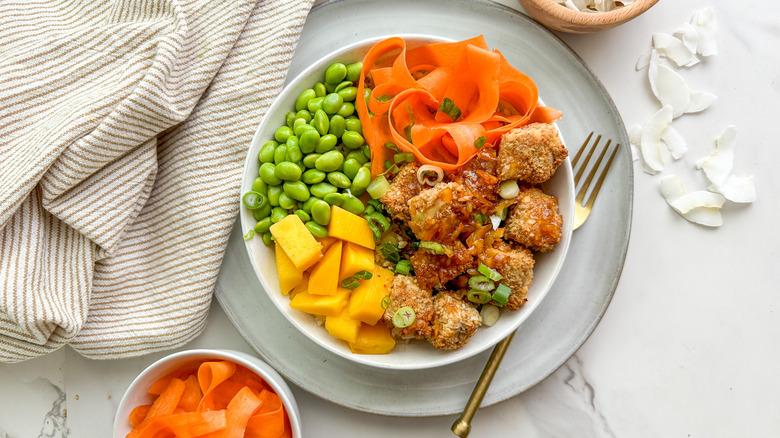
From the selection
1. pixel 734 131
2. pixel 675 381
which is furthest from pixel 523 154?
pixel 675 381

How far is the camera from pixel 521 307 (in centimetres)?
261

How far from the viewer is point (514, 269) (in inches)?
98.5

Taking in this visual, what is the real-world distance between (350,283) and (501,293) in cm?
74

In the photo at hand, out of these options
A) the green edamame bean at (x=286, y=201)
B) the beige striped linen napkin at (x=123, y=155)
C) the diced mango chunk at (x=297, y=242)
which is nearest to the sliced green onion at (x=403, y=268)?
the diced mango chunk at (x=297, y=242)

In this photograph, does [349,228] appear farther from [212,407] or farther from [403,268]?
[212,407]

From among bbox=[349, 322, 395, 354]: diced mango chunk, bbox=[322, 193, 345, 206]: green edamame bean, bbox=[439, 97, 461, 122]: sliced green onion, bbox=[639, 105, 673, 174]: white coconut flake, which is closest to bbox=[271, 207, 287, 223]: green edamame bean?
bbox=[322, 193, 345, 206]: green edamame bean

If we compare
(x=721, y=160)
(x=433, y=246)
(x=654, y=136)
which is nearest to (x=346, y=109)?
(x=433, y=246)

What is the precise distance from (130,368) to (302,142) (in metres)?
1.75

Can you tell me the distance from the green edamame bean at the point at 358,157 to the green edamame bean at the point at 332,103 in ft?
0.78

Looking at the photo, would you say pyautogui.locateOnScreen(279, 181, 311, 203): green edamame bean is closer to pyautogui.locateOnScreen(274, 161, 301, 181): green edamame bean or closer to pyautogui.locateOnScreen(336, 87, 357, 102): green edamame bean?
pyautogui.locateOnScreen(274, 161, 301, 181): green edamame bean

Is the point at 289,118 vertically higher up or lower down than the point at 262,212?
higher up

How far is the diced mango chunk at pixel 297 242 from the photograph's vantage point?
2482mm

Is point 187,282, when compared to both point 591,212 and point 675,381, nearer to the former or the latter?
point 591,212

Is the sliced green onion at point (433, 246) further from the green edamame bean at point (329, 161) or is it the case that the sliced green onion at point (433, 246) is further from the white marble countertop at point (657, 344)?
the white marble countertop at point (657, 344)
